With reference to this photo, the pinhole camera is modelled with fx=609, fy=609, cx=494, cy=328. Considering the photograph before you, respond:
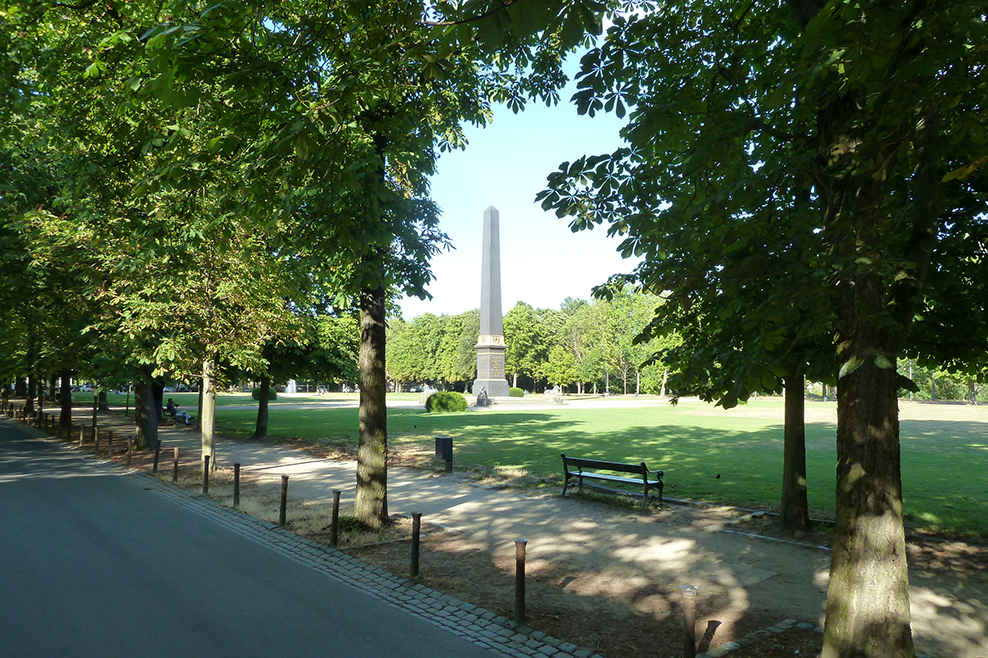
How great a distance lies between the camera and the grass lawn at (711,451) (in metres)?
12.7

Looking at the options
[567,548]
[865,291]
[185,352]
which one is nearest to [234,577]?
[567,548]

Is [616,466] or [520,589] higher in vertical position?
[616,466]

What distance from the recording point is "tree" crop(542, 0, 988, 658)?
4297 millimetres

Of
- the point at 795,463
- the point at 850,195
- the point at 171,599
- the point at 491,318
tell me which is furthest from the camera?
the point at 491,318

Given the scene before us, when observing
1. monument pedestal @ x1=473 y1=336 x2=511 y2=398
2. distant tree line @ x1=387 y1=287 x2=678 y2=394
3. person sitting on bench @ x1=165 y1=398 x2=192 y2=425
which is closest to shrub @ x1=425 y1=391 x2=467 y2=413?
monument pedestal @ x1=473 y1=336 x2=511 y2=398

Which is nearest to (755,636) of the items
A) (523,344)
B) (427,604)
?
(427,604)

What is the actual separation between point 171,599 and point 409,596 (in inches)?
102

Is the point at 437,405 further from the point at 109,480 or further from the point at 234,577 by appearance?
the point at 234,577

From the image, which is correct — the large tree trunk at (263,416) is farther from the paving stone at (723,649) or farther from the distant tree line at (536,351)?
the distant tree line at (536,351)

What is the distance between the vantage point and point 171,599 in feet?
22.0

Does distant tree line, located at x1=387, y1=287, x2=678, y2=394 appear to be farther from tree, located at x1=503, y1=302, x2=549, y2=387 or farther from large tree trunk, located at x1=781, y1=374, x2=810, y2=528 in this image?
large tree trunk, located at x1=781, y1=374, x2=810, y2=528

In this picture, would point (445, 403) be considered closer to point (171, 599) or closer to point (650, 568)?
point (650, 568)

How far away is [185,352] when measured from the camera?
1559 cm

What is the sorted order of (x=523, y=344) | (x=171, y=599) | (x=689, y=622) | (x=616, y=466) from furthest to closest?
(x=523, y=344), (x=616, y=466), (x=171, y=599), (x=689, y=622)
